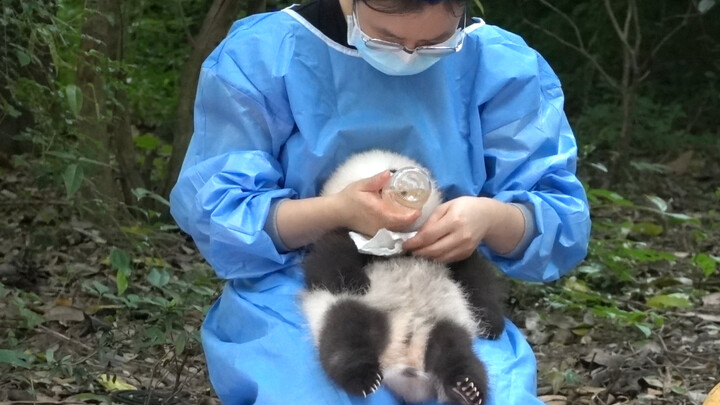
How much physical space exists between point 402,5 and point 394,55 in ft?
0.42

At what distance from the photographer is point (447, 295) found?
2.59m

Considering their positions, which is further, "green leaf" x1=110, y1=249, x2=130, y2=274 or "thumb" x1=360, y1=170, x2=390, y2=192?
"green leaf" x1=110, y1=249, x2=130, y2=274

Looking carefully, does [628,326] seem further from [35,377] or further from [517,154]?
[35,377]

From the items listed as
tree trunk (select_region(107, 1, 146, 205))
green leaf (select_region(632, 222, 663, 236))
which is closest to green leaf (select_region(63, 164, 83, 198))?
tree trunk (select_region(107, 1, 146, 205))

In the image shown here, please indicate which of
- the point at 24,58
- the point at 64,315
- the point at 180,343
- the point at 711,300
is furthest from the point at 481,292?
the point at 711,300

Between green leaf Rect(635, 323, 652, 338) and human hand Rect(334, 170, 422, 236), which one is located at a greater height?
human hand Rect(334, 170, 422, 236)

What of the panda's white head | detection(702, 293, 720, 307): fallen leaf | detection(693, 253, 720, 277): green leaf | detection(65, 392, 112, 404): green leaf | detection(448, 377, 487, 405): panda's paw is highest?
the panda's white head

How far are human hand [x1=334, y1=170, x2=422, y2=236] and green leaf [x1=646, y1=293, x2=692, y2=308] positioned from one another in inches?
94.2

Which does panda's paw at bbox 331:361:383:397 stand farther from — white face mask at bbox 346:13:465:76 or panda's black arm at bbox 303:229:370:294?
white face mask at bbox 346:13:465:76

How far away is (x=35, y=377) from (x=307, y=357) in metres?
1.42

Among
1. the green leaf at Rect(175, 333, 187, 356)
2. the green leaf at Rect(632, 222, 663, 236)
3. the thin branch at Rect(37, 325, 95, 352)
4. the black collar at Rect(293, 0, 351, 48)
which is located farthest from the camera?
the green leaf at Rect(632, 222, 663, 236)

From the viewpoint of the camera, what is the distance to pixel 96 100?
4465 mm

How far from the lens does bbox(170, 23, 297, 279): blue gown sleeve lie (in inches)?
101

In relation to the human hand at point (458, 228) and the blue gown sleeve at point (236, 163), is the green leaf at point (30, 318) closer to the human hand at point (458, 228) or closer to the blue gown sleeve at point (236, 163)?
the blue gown sleeve at point (236, 163)
